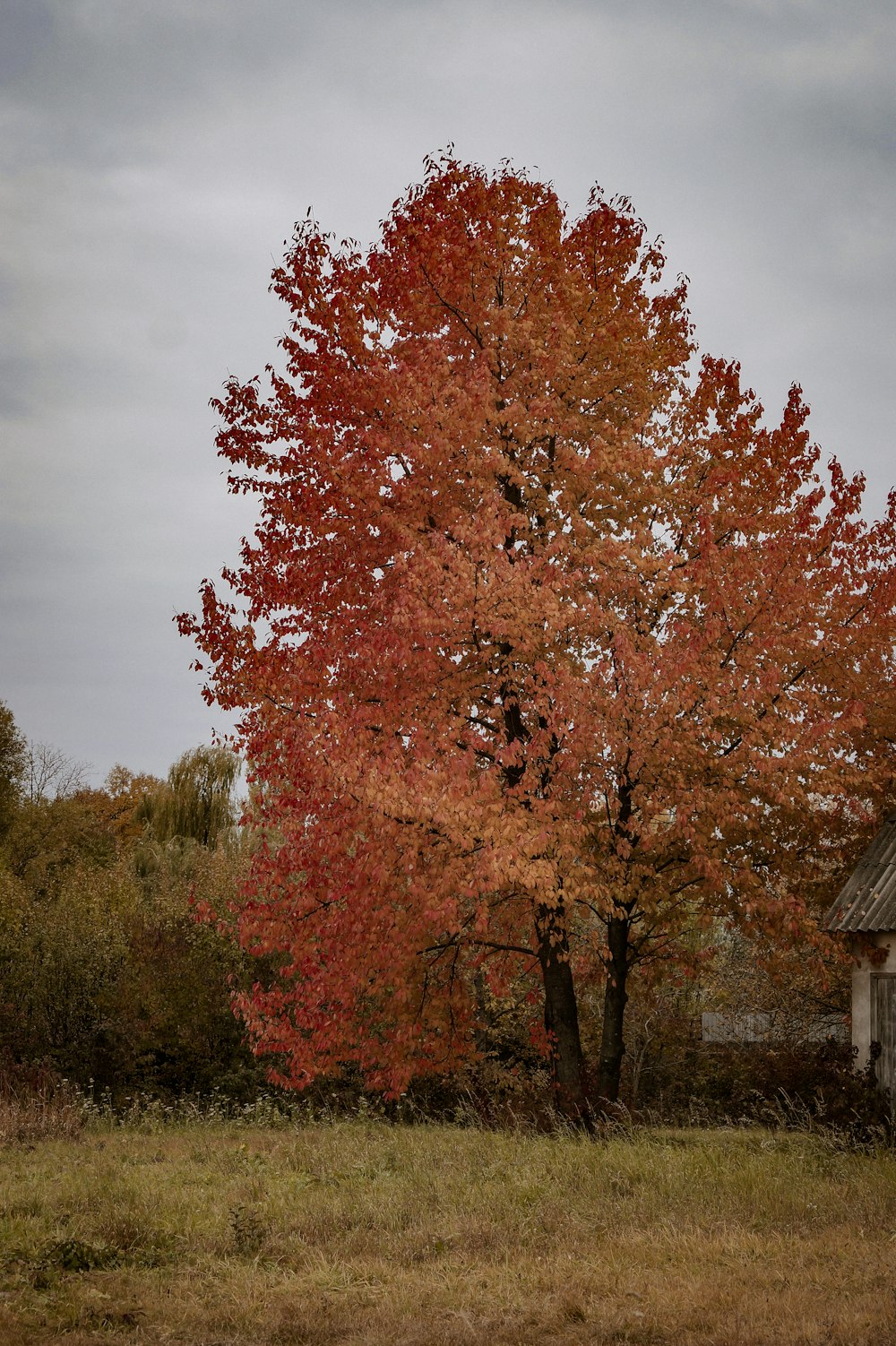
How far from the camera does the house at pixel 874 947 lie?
1359 cm

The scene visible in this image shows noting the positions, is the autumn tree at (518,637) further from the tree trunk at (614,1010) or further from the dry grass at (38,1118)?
the dry grass at (38,1118)

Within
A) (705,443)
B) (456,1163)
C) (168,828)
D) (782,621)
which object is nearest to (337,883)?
(456,1163)

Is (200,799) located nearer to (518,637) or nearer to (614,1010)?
(614,1010)

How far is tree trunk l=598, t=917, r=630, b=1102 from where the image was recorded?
14805 millimetres

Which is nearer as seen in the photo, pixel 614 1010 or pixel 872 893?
pixel 872 893

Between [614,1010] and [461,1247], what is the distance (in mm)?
7021

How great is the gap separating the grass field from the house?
→ 1.73 meters

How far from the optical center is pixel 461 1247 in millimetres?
8406

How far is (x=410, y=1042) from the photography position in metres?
13.2

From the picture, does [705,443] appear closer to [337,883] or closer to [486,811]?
[486,811]

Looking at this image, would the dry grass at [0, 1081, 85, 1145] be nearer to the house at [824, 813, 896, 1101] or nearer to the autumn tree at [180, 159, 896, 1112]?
the autumn tree at [180, 159, 896, 1112]

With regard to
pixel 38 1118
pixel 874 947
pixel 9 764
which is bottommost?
pixel 38 1118

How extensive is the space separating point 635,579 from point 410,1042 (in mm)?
5699

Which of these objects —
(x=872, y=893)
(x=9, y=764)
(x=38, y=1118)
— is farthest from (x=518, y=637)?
(x=9, y=764)
